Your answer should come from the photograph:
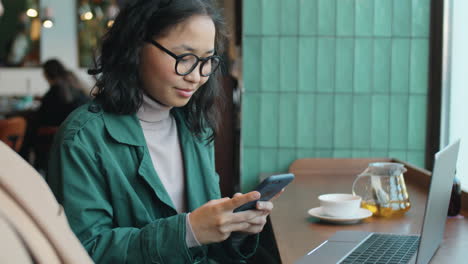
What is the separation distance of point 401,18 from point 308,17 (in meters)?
0.43

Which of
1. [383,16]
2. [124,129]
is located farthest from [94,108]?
[383,16]

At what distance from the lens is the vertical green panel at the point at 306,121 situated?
2516 mm

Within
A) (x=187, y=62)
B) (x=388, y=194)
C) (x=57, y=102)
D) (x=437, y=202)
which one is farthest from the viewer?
(x=57, y=102)

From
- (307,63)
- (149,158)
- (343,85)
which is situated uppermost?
(307,63)

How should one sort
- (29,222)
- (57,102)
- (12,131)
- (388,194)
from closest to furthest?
(29,222) < (388,194) < (12,131) < (57,102)

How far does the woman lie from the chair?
334 centimetres

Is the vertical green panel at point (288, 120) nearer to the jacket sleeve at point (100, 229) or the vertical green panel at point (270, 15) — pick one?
the vertical green panel at point (270, 15)

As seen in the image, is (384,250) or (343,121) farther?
(343,121)

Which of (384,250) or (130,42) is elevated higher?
(130,42)

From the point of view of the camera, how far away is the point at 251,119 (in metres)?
2.54

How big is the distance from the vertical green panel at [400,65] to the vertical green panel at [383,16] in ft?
0.24

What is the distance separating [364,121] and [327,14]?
1.73 feet

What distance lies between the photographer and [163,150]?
1.47 metres

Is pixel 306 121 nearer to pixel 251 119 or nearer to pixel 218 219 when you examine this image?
pixel 251 119
